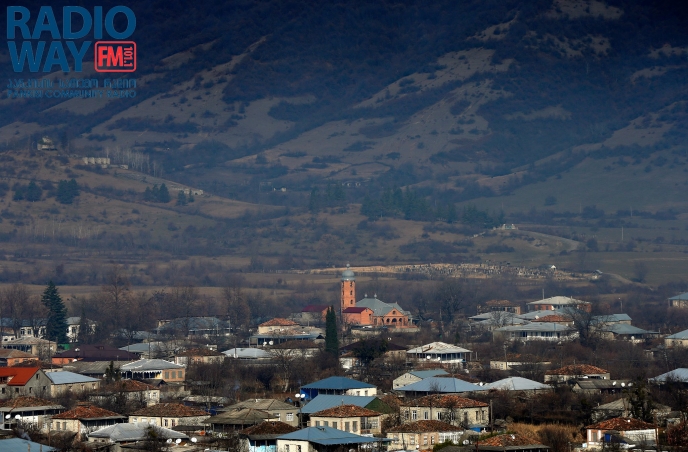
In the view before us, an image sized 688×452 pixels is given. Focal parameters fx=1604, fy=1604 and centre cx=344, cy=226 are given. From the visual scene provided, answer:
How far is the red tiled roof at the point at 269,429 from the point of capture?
5748 cm

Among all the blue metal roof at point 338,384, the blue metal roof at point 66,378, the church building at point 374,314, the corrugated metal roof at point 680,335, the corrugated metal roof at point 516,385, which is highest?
the church building at point 374,314

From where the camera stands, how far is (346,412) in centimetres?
6347

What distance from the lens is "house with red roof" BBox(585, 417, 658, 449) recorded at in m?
55.9

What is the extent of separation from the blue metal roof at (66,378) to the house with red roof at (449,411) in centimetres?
2134

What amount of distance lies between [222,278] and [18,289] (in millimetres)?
30397

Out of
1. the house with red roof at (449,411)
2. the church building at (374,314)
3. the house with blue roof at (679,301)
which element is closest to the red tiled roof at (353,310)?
the church building at (374,314)

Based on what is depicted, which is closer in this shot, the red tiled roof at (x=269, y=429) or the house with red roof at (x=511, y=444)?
the house with red roof at (x=511, y=444)

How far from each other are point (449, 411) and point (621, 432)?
31.0 ft

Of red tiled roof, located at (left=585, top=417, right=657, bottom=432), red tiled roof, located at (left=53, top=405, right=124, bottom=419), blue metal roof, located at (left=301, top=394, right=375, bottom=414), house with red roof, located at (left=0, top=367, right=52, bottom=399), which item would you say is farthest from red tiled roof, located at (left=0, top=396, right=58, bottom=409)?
red tiled roof, located at (left=585, top=417, right=657, bottom=432)

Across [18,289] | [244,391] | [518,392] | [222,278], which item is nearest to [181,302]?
[18,289]

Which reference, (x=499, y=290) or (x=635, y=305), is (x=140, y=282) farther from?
(x=635, y=305)

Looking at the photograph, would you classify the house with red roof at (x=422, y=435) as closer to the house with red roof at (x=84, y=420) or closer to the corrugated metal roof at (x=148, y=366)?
the house with red roof at (x=84, y=420)

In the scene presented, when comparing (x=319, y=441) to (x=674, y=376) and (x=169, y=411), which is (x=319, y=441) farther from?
(x=674, y=376)

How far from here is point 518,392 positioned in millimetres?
73500
